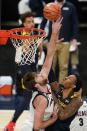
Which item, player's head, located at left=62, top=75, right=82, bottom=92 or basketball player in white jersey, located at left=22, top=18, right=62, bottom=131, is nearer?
basketball player in white jersey, located at left=22, top=18, right=62, bottom=131

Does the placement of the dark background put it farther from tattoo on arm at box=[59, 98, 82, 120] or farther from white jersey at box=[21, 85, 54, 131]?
white jersey at box=[21, 85, 54, 131]

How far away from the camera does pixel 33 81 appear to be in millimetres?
3998

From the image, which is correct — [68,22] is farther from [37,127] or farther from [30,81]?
[37,127]

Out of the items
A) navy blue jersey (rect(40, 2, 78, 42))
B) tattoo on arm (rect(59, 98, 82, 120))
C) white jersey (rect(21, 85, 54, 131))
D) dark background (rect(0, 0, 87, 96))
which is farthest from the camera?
dark background (rect(0, 0, 87, 96))

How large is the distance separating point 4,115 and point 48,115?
2.30m

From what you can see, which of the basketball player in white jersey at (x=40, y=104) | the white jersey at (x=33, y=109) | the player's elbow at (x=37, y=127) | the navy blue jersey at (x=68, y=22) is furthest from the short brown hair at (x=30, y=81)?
the navy blue jersey at (x=68, y=22)

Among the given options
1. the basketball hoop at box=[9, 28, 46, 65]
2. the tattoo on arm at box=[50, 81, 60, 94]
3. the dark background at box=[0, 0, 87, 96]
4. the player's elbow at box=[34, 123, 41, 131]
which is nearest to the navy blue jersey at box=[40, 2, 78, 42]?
the basketball hoop at box=[9, 28, 46, 65]

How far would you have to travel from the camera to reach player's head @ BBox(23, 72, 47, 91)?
400cm

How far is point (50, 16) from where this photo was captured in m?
6.20

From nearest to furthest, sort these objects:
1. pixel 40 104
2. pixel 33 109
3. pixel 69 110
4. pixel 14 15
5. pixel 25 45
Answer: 1. pixel 40 104
2. pixel 33 109
3. pixel 69 110
4. pixel 25 45
5. pixel 14 15

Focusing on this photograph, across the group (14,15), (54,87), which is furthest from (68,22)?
(14,15)

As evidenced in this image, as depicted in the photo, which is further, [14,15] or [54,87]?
[14,15]

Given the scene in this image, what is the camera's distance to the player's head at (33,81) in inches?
157

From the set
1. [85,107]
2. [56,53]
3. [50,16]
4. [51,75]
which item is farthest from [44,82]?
[56,53]
